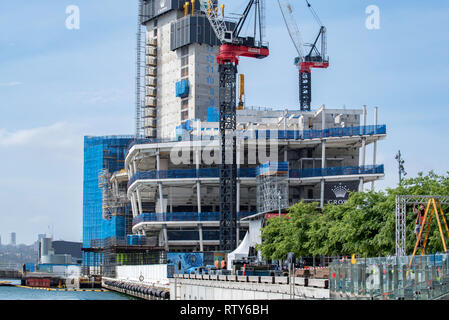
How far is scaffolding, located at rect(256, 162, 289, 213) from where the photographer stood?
5148 inches

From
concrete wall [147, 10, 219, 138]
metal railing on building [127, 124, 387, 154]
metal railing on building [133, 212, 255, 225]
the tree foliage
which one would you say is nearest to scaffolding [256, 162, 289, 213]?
metal railing on building [127, 124, 387, 154]

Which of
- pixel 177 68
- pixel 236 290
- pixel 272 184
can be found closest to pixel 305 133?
pixel 272 184

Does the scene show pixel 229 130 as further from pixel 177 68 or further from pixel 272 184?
pixel 177 68

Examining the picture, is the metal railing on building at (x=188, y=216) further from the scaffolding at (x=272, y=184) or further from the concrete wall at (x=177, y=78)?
the concrete wall at (x=177, y=78)

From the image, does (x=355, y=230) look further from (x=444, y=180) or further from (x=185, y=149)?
(x=185, y=149)

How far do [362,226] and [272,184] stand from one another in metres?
64.4

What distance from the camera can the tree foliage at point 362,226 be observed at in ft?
213

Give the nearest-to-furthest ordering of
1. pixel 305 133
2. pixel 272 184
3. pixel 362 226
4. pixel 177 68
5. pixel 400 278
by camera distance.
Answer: pixel 400 278 → pixel 362 226 → pixel 272 184 → pixel 305 133 → pixel 177 68

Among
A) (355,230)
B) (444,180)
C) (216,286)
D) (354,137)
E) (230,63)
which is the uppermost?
(230,63)

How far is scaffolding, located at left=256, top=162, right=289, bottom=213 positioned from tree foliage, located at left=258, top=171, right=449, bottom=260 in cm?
3778

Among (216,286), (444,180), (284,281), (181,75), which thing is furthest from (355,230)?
(181,75)

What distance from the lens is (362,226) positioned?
226 ft

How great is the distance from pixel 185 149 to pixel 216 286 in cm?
7715
